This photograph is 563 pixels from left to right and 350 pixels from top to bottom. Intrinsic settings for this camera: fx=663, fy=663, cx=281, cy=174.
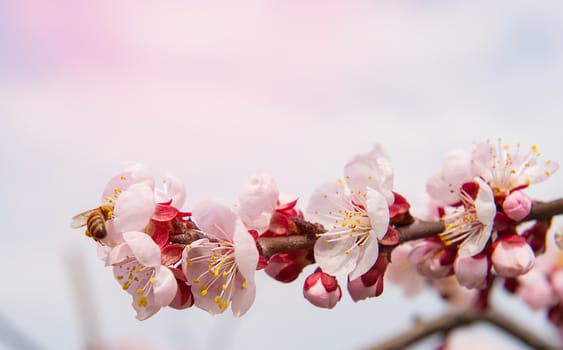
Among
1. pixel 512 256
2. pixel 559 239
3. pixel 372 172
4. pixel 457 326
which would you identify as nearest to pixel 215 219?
pixel 372 172

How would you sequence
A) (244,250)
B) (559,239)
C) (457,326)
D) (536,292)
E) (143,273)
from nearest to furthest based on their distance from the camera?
(244,250) → (143,273) → (559,239) → (536,292) → (457,326)

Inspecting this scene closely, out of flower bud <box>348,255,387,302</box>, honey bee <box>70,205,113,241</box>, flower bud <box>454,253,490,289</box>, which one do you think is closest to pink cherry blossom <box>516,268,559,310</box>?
flower bud <box>454,253,490,289</box>

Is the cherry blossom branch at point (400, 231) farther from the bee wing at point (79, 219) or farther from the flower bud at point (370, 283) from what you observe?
the bee wing at point (79, 219)

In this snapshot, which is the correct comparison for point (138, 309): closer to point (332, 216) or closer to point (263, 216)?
point (263, 216)

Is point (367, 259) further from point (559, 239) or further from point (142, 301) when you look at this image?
point (559, 239)

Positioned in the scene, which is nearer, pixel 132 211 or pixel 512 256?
pixel 132 211

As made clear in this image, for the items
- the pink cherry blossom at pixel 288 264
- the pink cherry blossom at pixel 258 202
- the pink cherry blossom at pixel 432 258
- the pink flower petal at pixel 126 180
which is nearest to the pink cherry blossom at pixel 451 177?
the pink cherry blossom at pixel 432 258

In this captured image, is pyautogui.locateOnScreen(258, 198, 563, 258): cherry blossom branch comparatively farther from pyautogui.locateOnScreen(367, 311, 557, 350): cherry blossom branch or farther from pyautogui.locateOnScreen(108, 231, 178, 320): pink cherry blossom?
pyautogui.locateOnScreen(367, 311, 557, 350): cherry blossom branch
